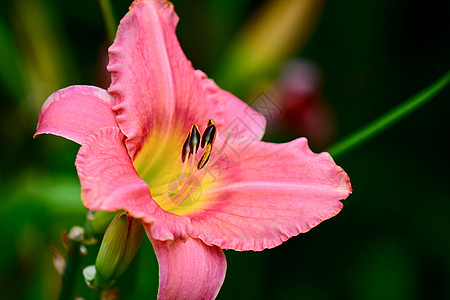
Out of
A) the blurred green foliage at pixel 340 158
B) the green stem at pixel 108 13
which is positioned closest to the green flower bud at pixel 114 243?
the green stem at pixel 108 13

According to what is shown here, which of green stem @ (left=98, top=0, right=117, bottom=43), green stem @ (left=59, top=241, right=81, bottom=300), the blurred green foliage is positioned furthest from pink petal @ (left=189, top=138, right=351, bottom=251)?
the blurred green foliage

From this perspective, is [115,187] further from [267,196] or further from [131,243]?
[267,196]

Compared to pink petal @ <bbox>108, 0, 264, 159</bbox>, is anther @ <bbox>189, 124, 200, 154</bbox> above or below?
below

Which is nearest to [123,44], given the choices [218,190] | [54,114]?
[54,114]

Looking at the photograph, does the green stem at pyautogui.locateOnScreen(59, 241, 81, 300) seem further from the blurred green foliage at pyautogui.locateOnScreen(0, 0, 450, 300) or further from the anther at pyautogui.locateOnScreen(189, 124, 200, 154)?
the blurred green foliage at pyautogui.locateOnScreen(0, 0, 450, 300)

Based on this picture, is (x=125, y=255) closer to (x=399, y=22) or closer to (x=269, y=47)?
(x=269, y=47)

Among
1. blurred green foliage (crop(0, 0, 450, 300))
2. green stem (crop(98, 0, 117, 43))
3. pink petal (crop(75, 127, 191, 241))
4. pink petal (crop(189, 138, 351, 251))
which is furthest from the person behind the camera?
blurred green foliage (crop(0, 0, 450, 300))

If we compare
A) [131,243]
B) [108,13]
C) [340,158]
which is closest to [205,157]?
[131,243]
